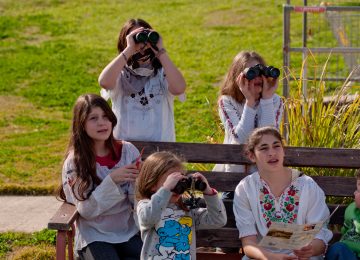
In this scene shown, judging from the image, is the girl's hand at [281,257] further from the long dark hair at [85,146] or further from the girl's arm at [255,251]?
the long dark hair at [85,146]

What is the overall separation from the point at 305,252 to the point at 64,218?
4.33 ft

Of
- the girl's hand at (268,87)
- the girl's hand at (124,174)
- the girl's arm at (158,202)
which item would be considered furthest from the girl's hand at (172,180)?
the girl's hand at (268,87)

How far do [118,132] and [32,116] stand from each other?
17.7 ft

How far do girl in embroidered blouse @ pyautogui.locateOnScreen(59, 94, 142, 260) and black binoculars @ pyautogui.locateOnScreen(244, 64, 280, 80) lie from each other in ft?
2.63

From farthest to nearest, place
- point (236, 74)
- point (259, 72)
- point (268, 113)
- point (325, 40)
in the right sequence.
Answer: point (325, 40), point (236, 74), point (268, 113), point (259, 72)

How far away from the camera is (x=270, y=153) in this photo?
17.7ft

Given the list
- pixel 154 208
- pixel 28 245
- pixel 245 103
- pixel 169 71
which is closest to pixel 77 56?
pixel 28 245

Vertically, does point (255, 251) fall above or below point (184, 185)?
below

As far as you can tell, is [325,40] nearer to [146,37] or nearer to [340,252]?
[146,37]

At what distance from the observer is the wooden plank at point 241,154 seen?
19.1ft

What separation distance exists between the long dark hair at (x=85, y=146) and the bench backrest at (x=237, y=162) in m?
0.37

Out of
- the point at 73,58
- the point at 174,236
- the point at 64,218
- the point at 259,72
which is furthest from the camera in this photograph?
the point at 73,58

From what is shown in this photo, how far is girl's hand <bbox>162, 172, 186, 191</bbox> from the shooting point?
16.5 ft

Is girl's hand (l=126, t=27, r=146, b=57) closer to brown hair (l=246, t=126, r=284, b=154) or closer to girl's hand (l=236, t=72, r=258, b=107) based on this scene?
girl's hand (l=236, t=72, r=258, b=107)
